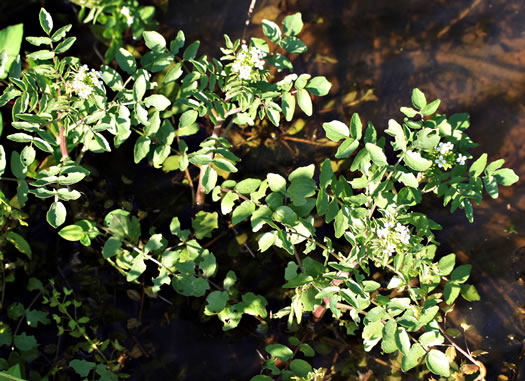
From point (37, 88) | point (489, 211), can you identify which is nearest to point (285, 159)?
point (489, 211)

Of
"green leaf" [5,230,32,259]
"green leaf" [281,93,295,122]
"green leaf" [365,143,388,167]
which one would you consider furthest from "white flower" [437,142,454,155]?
"green leaf" [5,230,32,259]

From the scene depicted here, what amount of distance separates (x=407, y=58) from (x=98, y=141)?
1542 millimetres

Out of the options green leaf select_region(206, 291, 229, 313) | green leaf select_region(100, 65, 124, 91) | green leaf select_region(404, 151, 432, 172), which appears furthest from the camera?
green leaf select_region(206, 291, 229, 313)

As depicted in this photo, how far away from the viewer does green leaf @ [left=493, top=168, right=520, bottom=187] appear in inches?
65.5

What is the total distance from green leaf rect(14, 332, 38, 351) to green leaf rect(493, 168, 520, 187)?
1.75 m

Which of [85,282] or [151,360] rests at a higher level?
[85,282]

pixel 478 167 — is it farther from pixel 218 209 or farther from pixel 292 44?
pixel 218 209

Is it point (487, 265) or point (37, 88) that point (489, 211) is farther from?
point (37, 88)

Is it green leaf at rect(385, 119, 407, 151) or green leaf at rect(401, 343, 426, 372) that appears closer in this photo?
green leaf at rect(385, 119, 407, 151)

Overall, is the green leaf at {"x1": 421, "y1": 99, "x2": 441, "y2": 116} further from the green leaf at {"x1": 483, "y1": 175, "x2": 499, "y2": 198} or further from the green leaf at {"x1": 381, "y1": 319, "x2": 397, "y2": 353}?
the green leaf at {"x1": 381, "y1": 319, "x2": 397, "y2": 353}

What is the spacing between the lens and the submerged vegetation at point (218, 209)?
164cm

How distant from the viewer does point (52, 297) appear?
7.07 ft

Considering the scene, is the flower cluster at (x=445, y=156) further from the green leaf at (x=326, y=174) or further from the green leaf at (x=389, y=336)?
the green leaf at (x=389, y=336)

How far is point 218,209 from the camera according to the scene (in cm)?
234
